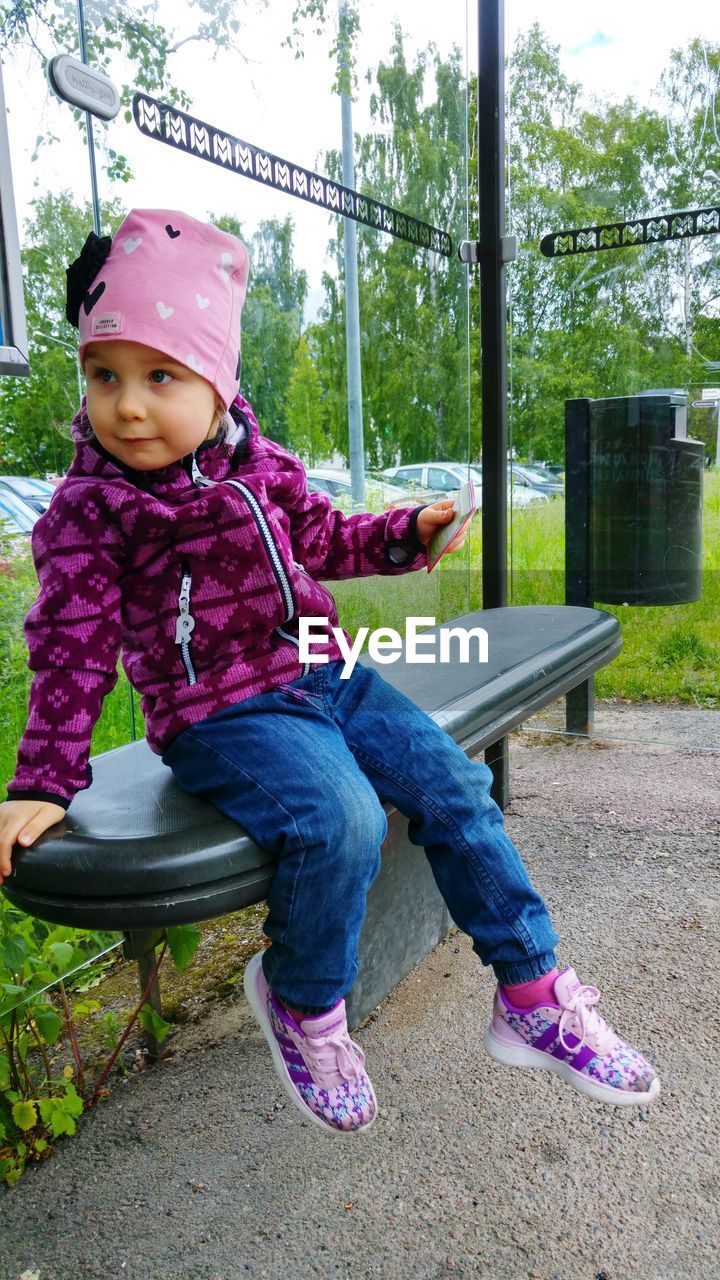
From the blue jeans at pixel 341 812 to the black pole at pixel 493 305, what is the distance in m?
1.46

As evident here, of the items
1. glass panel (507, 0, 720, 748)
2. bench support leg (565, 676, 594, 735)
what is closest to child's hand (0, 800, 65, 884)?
glass panel (507, 0, 720, 748)

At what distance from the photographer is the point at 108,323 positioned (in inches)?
53.4

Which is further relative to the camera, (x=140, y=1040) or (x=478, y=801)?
(x=140, y=1040)

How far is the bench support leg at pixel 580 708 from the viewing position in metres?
3.28

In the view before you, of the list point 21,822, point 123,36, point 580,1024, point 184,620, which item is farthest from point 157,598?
point 123,36

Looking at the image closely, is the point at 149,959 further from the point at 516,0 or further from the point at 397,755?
the point at 516,0

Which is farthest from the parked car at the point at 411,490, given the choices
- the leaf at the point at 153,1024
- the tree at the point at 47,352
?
the leaf at the point at 153,1024

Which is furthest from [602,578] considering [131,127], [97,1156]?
[97,1156]

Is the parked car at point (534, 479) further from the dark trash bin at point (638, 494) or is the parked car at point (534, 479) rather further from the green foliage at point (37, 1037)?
the green foliage at point (37, 1037)

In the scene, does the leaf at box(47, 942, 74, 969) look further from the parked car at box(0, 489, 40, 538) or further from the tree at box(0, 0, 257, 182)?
the tree at box(0, 0, 257, 182)

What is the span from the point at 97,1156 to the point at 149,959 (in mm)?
344

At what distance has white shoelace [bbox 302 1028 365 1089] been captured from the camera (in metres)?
1.42

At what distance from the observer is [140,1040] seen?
2215 millimetres

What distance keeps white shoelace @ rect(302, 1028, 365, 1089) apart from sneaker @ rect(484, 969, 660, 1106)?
0.27 meters
